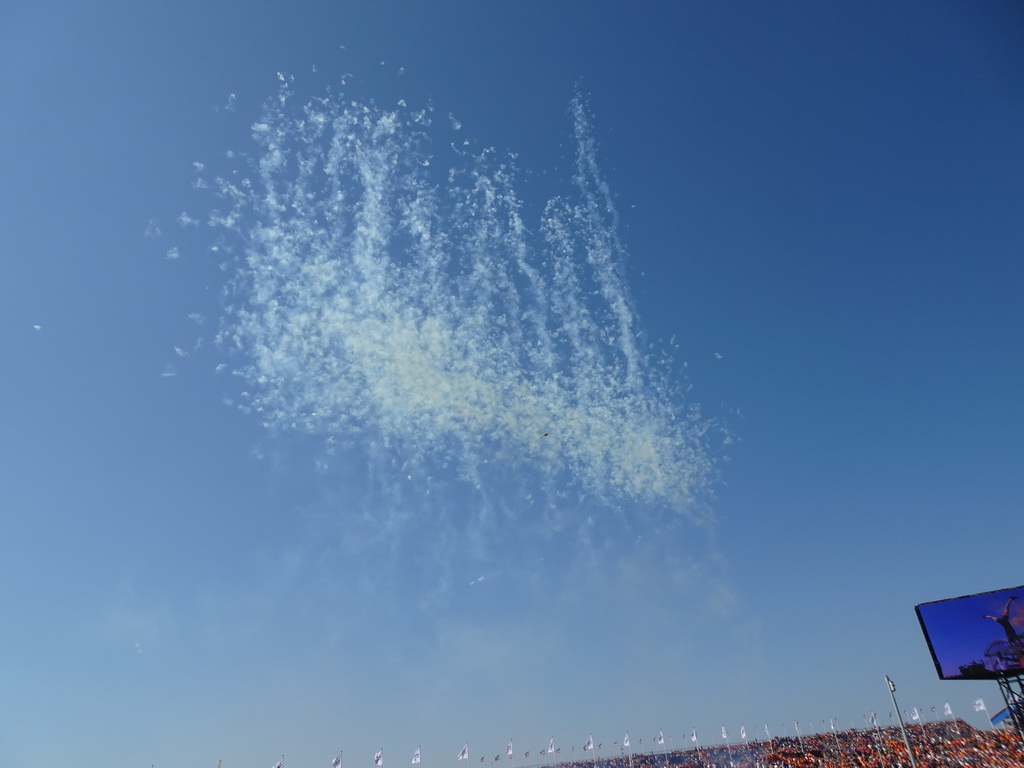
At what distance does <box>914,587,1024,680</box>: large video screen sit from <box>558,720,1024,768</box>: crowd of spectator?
15437 millimetres

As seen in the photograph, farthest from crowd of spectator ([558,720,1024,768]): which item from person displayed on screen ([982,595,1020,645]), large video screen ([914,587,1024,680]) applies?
person displayed on screen ([982,595,1020,645])

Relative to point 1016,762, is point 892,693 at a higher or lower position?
higher

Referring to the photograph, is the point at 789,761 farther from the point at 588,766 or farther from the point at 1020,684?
the point at 588,766

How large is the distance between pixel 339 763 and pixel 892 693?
5205 centimetres

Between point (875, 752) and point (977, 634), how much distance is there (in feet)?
132

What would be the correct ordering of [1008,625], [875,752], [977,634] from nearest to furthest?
[1008,625]
[977,634]
[875,752]

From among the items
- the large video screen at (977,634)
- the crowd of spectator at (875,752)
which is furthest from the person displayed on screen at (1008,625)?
the crowd of spectator at (875,752)

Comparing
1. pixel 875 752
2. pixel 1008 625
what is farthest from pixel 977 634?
pixel 875 752

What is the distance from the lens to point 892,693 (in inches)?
1077

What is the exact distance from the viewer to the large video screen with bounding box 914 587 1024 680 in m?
33.0

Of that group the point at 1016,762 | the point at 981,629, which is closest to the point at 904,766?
the point at 1016,762

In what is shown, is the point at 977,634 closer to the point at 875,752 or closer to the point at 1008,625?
the point at 1008,625

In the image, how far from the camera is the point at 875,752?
61.1 meters

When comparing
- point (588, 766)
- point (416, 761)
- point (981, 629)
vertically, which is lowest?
point (588, 766)
